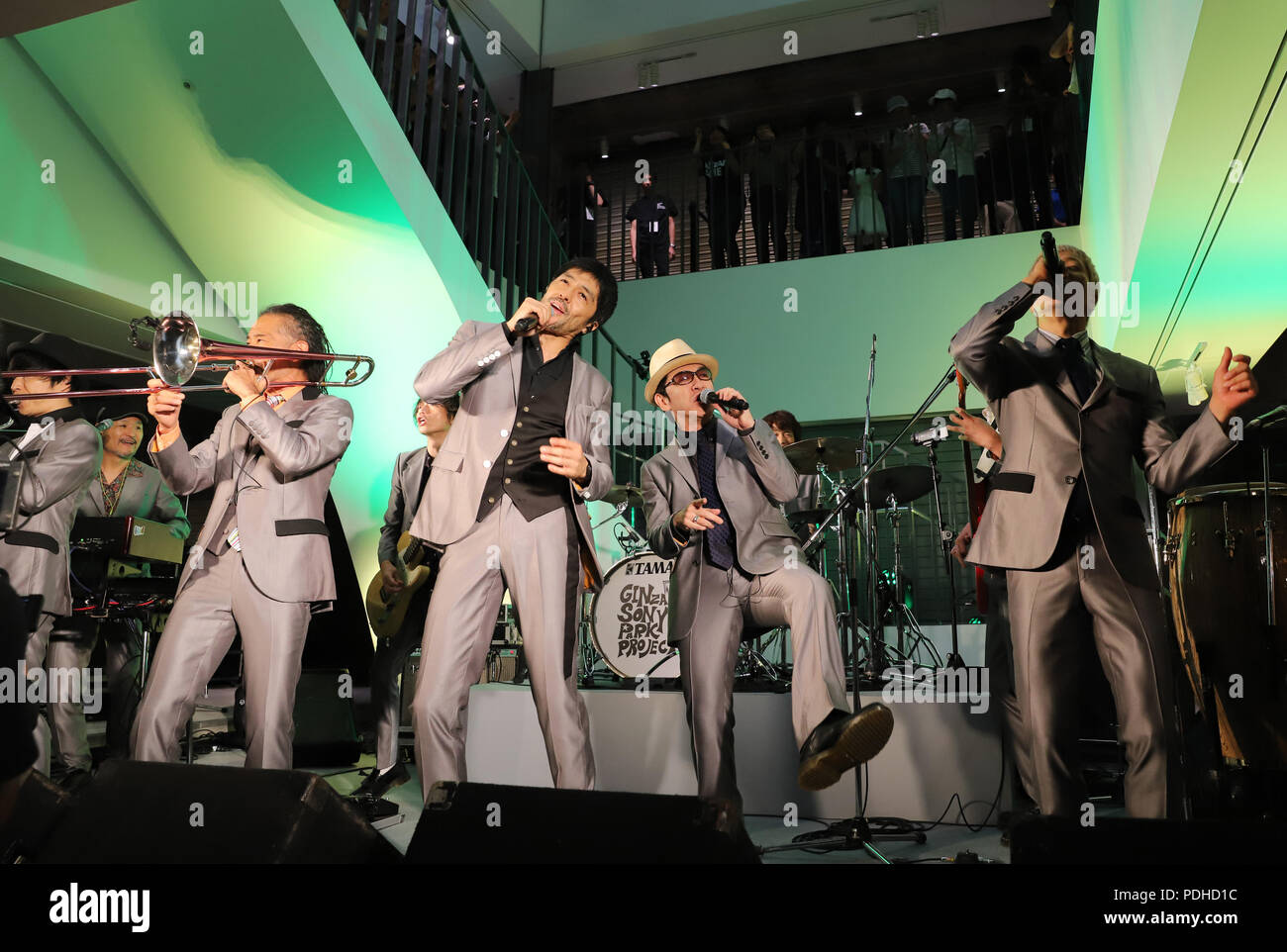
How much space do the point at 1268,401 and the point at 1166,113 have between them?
1106 millimetres

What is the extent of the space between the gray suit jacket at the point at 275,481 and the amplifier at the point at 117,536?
189cm

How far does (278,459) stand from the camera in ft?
8.63

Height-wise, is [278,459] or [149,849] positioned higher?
[278,459]

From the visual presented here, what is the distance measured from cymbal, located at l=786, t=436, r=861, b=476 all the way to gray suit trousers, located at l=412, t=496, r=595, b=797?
2.55 meters

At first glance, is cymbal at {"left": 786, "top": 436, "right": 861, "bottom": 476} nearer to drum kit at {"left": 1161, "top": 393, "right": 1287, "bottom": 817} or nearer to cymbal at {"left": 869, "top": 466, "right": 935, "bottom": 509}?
cymbal at {"left": 869, "top": 466, "right": 935, "bottom": 509}

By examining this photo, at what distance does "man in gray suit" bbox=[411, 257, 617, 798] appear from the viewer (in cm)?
239

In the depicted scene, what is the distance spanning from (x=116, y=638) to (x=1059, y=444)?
455cm

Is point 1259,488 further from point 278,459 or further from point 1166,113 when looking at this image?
point 278,459

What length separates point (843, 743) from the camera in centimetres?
247

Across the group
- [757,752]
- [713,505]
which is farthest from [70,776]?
[713,505]

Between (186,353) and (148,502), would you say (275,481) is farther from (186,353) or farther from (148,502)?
(148,502)

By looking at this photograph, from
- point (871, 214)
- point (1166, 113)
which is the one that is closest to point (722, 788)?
point (1166, 113)

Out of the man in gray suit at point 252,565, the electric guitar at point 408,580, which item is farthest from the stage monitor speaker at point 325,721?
the man in gray suit at point 252,565
